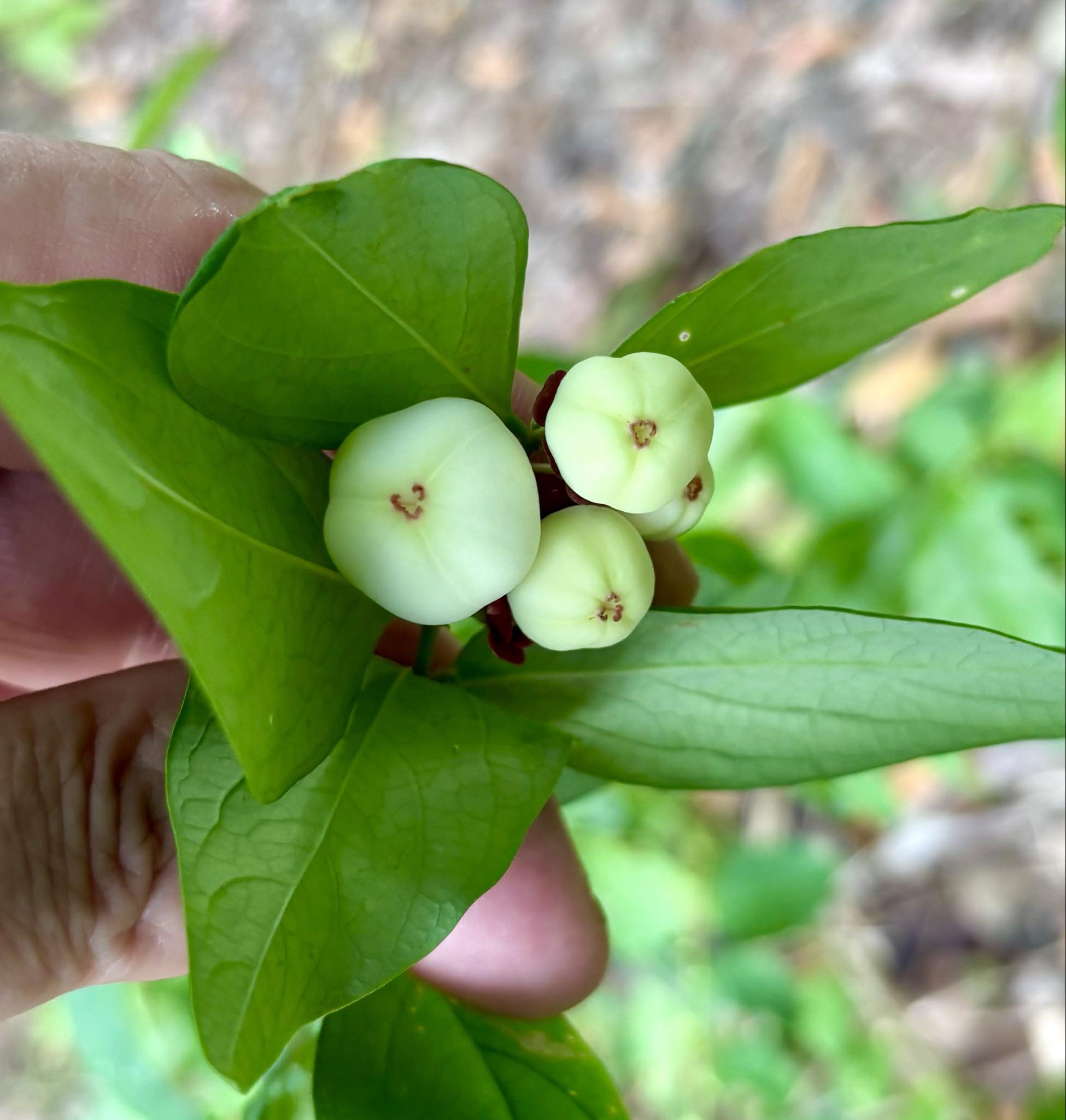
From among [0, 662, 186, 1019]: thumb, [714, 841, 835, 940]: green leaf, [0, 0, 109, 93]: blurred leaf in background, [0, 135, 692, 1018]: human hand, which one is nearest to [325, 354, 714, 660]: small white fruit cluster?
[0, 135, 692, 1018]: human hand

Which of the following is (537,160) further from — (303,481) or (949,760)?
(303,481)

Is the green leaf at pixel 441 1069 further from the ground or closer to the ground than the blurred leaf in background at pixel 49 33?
closer to the ground

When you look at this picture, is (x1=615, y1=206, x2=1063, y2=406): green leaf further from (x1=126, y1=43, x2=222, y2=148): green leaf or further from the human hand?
(x1=126, y1=43, x2=222, y2=148): green leaf

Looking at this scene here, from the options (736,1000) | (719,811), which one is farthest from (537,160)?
(736,1000)

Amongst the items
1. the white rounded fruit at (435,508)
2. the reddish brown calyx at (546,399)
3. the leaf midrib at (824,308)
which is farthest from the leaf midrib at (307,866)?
the leaf midrib at (824,308)

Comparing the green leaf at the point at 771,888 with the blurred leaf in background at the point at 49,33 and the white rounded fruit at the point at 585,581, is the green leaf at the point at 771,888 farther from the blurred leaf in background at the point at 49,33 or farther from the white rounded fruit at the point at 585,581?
the blurred leaf in background at the point at 49,33

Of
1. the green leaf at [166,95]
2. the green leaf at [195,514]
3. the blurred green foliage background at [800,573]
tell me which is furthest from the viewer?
the blurred green foliage background at [800,573]

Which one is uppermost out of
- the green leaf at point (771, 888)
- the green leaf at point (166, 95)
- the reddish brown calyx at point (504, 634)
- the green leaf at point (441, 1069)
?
the green leaf at point (166, 95)
